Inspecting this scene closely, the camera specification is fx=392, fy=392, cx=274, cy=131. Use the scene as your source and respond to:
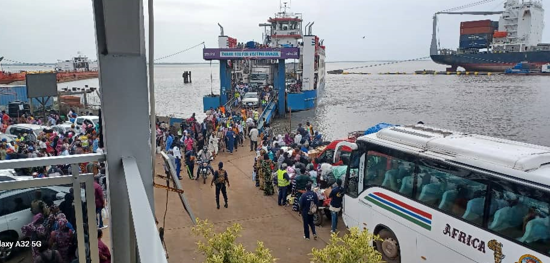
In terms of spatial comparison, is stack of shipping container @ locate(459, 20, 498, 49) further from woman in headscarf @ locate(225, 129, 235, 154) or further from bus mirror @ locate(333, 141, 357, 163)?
bus mirror @ locate(333, 141, 357, 163)

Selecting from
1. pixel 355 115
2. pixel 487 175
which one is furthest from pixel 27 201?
pixel 355 115

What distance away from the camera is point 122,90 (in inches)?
87.8

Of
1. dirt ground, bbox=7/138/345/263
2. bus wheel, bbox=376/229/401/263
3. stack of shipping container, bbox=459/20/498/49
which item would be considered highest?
stack of shipping container, bbox=459/20/498/49

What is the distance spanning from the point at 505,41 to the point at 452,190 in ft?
310

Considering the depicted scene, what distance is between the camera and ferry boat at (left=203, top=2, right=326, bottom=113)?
29.8 metres

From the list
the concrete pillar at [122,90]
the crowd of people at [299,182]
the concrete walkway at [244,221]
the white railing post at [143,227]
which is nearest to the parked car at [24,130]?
the concrete walkway at [244,221]

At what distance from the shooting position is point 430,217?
6785 mm

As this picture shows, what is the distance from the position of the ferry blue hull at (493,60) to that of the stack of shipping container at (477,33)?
413cm

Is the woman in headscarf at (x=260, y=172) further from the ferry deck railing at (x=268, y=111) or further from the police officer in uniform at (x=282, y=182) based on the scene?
the ferry deck railing at (x=268, y=111)

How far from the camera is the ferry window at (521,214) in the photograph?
521 centimetres

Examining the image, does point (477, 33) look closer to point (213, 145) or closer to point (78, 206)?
point (213, 145)

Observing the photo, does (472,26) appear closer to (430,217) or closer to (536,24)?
(536,24)

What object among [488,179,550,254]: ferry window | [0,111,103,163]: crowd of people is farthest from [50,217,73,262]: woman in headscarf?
[488,179,550,254]: ferry window

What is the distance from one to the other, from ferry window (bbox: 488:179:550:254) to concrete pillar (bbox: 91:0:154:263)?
17.0 ft
